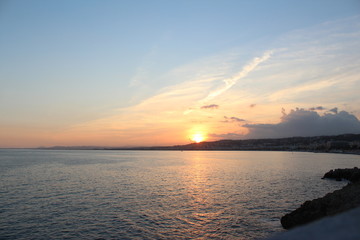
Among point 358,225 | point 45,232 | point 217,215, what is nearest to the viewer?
point 358,225

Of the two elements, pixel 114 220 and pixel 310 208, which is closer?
pixel 310 208

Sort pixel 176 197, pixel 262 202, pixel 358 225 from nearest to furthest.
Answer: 1. pixel 358 225
2. pixel 262 202
3. pixel 176 197

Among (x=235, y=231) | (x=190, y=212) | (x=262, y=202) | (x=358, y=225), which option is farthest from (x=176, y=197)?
(x=358, y=225)

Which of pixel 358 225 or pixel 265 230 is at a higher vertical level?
pixel 358 225

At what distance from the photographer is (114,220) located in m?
24.7

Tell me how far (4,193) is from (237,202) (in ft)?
112

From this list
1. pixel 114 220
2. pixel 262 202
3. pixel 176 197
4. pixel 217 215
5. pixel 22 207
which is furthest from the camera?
pixel 176 197

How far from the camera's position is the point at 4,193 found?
37281 millimetres

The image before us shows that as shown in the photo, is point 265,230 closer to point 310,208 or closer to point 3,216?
point 310,208

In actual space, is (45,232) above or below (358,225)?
below

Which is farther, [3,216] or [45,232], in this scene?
[3,216]

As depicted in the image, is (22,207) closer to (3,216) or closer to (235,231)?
(3,216)

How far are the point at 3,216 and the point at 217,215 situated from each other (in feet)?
72.5

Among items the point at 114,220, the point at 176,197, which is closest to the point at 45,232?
the point at 114,220
